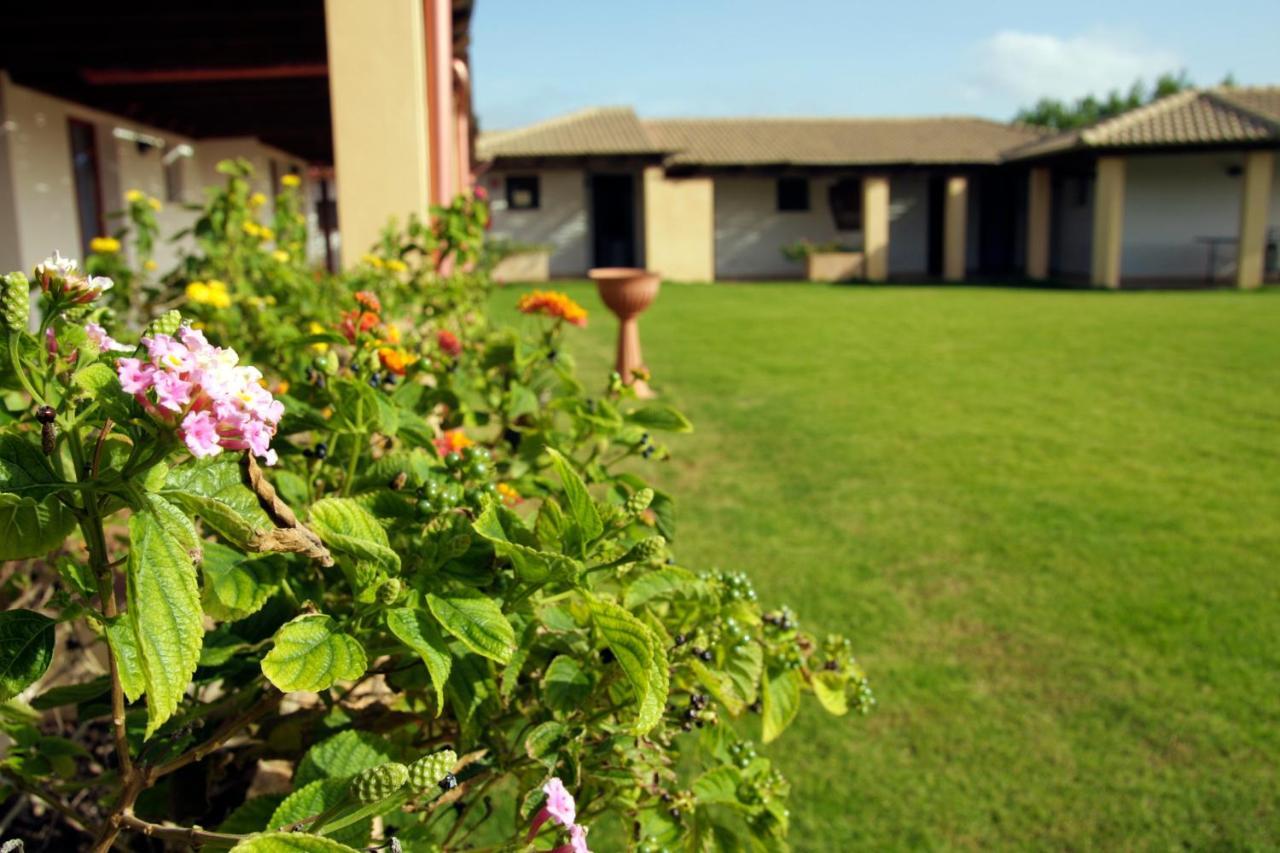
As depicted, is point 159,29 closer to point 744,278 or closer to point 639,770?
point 639,770

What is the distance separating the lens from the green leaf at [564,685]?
1193 mm

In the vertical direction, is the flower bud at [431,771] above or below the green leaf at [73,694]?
above

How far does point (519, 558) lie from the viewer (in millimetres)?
1037

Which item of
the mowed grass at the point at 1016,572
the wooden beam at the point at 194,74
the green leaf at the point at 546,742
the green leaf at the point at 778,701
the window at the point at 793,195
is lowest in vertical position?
the mowed grass at the point at 1016,572

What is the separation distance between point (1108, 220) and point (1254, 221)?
8.55 ft

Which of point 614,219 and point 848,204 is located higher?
point 848,204

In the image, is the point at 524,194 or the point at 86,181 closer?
the point at 86,181

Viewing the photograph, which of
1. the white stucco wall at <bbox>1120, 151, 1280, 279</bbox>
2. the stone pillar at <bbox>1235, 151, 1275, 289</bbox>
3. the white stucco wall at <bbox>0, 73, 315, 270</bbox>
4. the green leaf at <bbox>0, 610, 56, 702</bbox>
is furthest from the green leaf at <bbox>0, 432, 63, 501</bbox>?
the white stucco wall at <bbox>1120, 151, 1280, 279</bbox>

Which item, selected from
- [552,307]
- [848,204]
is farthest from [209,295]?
[848,204]

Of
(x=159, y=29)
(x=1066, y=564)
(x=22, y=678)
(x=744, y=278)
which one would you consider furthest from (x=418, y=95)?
(x=744, y=278)

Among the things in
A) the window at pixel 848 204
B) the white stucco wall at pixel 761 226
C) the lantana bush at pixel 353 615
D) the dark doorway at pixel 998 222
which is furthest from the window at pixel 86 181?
A: the dark doorway at pixel 998 222

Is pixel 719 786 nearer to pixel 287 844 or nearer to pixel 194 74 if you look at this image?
pixel 287 844

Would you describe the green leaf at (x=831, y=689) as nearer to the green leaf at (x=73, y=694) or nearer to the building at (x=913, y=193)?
the green leaf at (x=73, y=694)

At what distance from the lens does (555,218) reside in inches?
990
